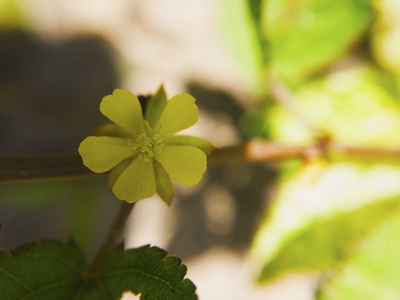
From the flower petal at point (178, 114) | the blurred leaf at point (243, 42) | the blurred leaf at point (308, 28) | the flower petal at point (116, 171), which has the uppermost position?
the blurred leaf at point (308, 28)

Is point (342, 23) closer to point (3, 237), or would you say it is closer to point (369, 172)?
point (369, 172)

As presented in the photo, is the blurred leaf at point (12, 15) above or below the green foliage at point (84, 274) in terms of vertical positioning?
above

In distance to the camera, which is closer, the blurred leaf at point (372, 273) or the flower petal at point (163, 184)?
the flower petal at point (163, 184)

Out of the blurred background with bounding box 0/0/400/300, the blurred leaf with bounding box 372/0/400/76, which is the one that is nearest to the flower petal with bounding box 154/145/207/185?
the blurred background with bounding box 0/0/400/300

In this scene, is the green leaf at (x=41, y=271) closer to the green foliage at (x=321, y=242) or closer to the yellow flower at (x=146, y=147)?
the yellow flower at (x=146, y=147)

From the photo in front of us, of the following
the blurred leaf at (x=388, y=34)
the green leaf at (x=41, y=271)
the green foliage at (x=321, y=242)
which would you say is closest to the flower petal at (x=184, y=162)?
the green leaf at (x=41, y=271)

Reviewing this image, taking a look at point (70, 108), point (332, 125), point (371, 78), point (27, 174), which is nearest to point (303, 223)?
point (332, 125)
